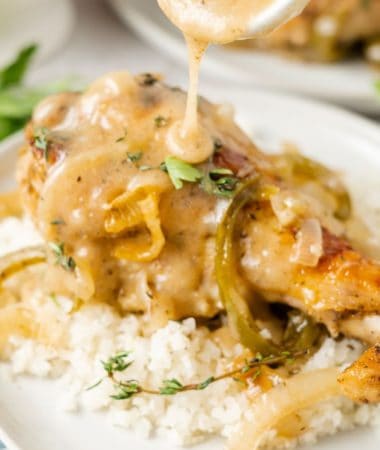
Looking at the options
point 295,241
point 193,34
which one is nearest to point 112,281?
point 295,241

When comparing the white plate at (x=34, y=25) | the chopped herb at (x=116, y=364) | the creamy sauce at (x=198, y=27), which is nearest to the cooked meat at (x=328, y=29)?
the white plate at (x=34, y=25)

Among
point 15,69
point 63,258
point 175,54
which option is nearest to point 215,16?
point 63,258

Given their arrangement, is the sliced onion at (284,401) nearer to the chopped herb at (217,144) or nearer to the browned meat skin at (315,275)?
the browned meat skin at (315,275)

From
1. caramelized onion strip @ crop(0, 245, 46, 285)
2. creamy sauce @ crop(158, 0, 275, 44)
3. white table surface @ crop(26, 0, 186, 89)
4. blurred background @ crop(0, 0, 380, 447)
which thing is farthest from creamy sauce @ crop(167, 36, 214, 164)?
white table surface @ crop(26, 0, 186, 89)

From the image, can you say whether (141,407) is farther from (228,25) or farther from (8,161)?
(8,161)

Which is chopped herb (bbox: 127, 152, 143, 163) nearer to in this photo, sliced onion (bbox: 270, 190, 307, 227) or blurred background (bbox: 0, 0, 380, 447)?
sliced onion (bbox: 270, 190, 307, 227)
